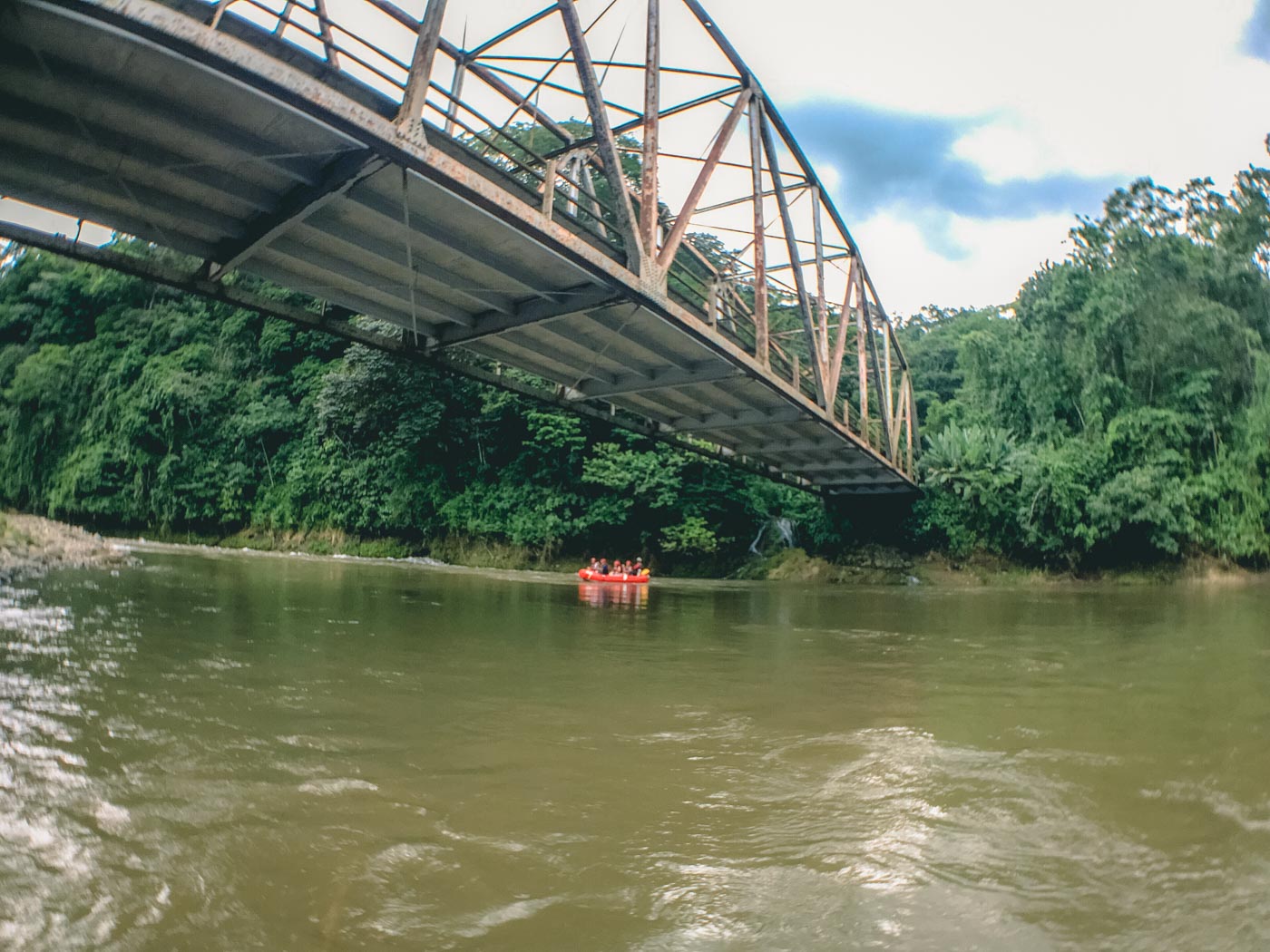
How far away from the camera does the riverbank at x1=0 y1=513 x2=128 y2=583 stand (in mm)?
12852

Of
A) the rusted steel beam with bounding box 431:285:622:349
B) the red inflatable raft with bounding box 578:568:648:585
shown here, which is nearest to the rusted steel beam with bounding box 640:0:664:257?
the rusted steel beam with bounding box 431:285:622:349

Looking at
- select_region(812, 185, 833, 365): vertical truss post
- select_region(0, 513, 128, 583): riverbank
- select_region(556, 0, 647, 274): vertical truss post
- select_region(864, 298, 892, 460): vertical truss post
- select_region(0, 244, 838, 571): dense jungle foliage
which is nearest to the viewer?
select_region(556, 0, 647, 274): vertical truss post

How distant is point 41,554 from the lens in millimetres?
14781

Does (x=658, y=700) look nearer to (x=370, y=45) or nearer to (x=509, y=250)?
(x=509, y=250)

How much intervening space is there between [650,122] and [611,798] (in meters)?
7.40

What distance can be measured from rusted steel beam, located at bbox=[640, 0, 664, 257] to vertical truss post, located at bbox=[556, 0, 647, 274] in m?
0.38

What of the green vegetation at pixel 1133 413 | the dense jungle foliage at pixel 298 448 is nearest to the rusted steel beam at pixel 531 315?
the dense jungle foliage at pixel 298 448

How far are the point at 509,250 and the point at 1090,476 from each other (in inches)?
912

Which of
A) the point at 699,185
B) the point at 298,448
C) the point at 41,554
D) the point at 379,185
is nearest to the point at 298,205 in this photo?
the point at 379,185

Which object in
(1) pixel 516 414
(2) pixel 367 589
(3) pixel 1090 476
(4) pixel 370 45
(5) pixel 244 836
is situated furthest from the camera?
(1) pixel 516 414

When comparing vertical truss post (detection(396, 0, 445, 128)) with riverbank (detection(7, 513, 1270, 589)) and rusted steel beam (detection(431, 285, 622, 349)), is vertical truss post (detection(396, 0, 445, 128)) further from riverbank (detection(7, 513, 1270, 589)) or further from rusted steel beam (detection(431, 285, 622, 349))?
riverbank (detection(7, 513, 1270, 589))

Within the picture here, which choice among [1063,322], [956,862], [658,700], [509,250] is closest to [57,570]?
[509,250]

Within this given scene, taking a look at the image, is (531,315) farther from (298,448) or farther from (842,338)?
(298,448)

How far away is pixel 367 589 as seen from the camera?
1466 centimetres
